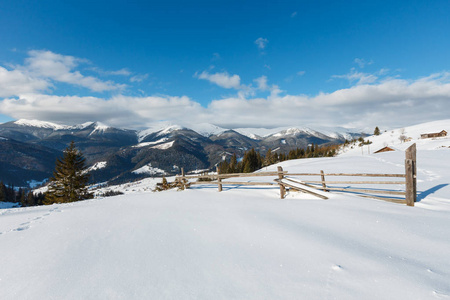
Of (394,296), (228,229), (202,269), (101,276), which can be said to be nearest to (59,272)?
(101,276)

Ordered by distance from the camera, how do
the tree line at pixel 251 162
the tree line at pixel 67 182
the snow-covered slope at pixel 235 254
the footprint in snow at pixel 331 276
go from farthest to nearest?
the tree line at pixel 251 162, the tree line at pixel 67 182, the snow-covered slope at pixel 235 254, the footprint in snow at pixel 331 276

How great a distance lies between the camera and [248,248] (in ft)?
16.4

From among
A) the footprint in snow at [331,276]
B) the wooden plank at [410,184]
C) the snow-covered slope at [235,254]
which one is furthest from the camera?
the wooden plank at [410,184]

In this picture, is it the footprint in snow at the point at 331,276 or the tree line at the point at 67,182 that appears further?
the tree line at the point at 67,182

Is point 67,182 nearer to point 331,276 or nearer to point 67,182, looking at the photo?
point 67,182

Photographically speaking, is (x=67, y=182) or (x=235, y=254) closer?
(x=235, y=254)

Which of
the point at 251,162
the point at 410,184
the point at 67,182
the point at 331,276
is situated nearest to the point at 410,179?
the point at 410,184

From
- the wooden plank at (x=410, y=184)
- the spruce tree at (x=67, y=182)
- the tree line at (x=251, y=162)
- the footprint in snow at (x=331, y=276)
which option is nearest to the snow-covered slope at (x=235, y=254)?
the footprint in snow at (x=331, y=276)

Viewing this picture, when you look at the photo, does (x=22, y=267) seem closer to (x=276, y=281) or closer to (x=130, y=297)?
(x=130, y=297)

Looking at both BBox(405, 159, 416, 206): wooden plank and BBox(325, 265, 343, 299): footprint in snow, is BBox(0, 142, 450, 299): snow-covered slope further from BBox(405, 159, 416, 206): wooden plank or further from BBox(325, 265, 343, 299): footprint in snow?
BBox(405, 159, 416, 206): wooden plank

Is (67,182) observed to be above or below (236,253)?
below

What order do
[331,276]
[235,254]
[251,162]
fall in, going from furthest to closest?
[251,162] < [235,254] < [331,276]

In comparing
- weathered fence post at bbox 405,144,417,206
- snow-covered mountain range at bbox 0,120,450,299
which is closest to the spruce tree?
snow-covered mountain range at bbox 0,120,450,299

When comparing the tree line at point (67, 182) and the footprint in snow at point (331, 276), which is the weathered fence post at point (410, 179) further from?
the tree line at point (67, 182)
